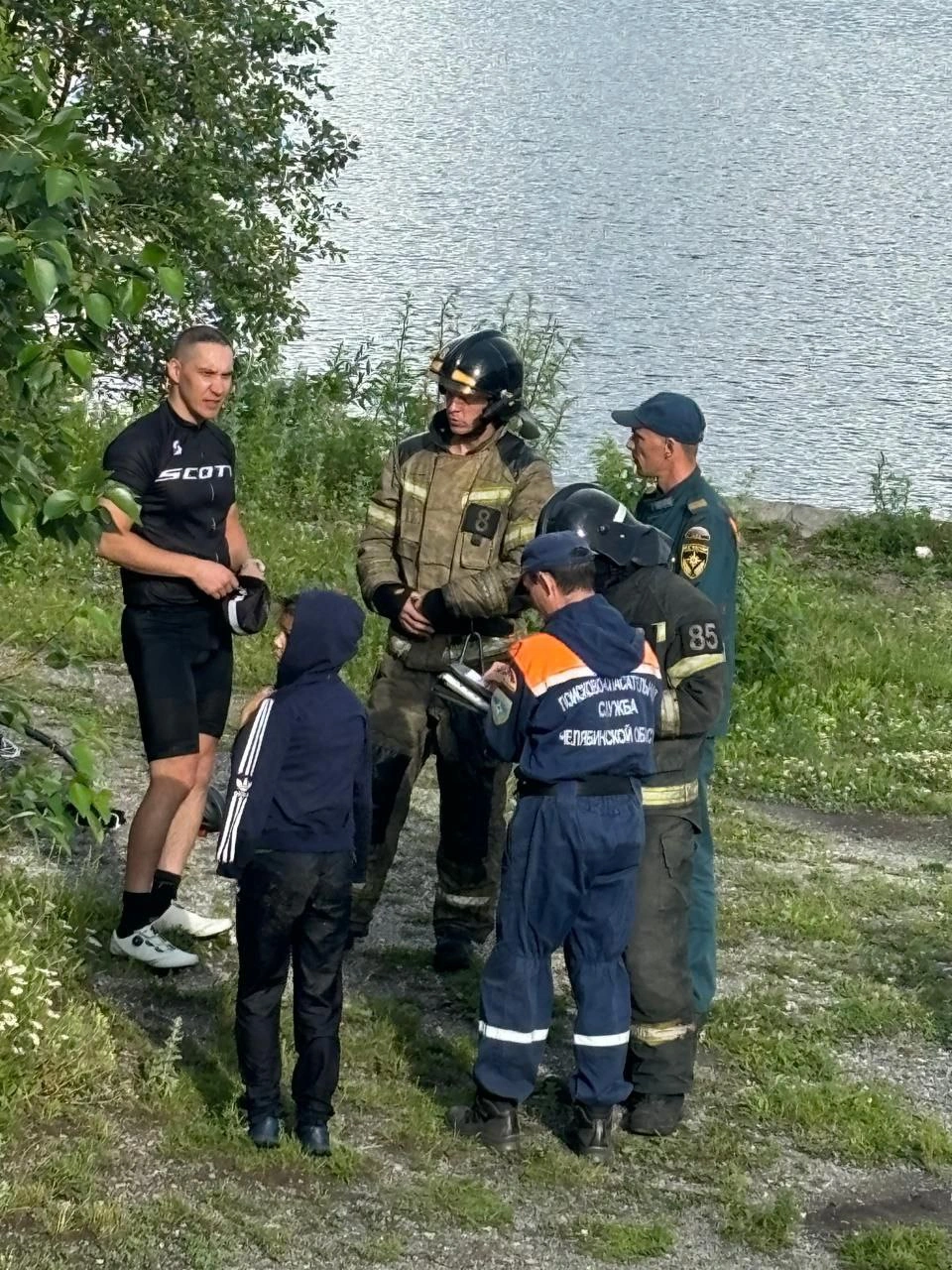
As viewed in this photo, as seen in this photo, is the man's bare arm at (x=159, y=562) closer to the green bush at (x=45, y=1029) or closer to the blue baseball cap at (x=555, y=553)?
the green bush at (x=45, y=1029)

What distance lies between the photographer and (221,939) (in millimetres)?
6477

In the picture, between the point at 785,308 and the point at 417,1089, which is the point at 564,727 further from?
the point at 785,308

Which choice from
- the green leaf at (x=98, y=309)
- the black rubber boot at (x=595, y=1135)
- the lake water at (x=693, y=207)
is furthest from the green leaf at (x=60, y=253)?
the lake water at (x=693, y=207)

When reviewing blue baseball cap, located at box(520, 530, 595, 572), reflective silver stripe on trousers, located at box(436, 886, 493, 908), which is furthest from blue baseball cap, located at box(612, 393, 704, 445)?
reflective silver stripe on trousers, located at box(436, 886, 493, 908)

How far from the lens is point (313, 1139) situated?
5.02 m

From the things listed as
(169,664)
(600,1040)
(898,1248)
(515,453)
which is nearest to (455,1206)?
(600,1040)

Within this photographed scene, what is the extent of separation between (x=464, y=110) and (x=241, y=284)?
71.8ft

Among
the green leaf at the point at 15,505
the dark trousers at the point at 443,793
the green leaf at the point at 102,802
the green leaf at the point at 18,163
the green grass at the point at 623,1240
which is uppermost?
the green leaf at the point at 18,163

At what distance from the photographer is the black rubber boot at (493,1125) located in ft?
17.3

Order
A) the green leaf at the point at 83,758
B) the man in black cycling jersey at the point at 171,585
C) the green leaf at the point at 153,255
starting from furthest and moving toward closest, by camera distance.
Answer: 1. the man in black cycling jersey at the point at 171,585
2. the green leaf at the point at 83,758
3. the green leaf at the point at 153,255

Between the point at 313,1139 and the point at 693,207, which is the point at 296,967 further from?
the point at 693,207

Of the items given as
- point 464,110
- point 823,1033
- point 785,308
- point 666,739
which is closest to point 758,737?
point 823,1033

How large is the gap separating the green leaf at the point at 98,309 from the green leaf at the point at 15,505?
1.41ft

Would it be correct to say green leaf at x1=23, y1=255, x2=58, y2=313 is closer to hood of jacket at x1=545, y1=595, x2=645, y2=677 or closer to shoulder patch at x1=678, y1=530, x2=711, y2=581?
hood of jacket at x1=545, y1=595, x2=645, y2=677
